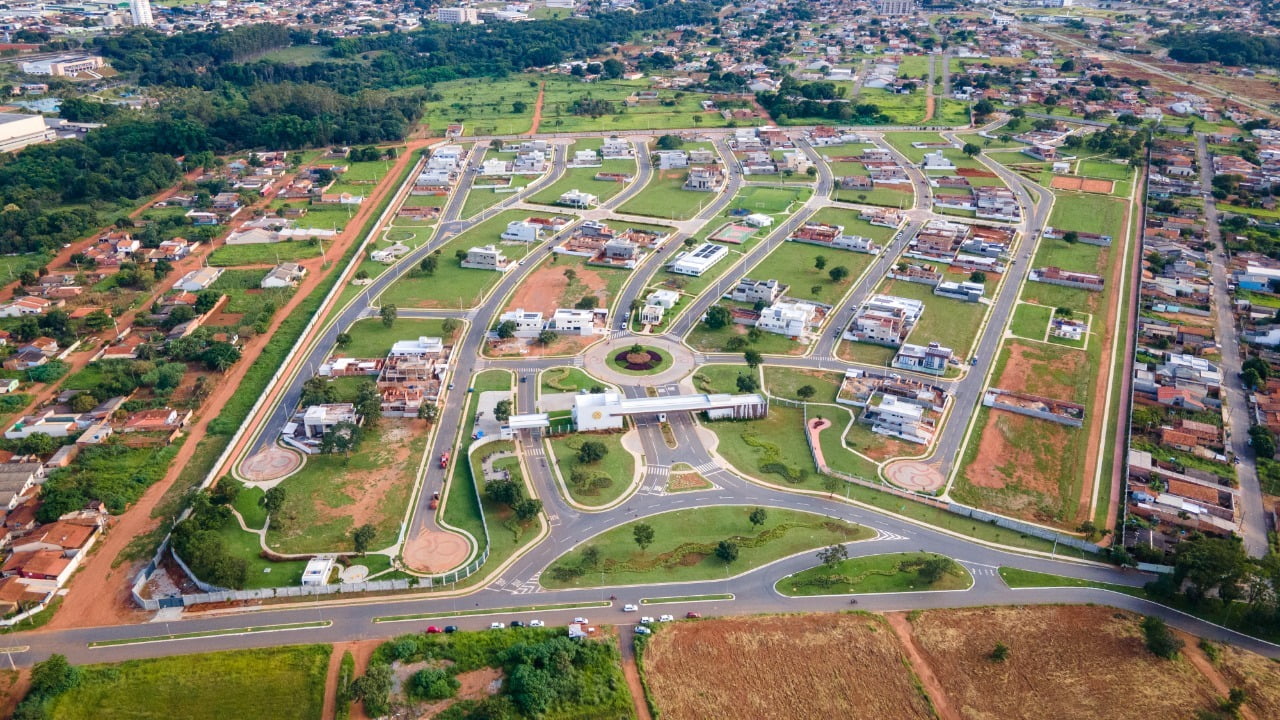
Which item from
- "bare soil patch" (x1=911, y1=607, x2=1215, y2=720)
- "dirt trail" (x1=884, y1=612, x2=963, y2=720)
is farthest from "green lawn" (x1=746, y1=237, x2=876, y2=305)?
"dirt trail" (x1=884, y1=612, x2=963, y2=720)

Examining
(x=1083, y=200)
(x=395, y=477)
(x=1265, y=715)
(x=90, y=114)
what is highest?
(x=90, y=114)

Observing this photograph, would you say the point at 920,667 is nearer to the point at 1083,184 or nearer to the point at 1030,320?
the point at 1030,320

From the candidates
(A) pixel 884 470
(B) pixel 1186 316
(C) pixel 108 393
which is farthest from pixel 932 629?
(C) pixel 108 393

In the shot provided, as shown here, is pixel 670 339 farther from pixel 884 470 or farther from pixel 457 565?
pixel 457 565

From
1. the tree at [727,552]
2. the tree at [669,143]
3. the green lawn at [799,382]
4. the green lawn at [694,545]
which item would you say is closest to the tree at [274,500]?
the green lawn at [694,545]

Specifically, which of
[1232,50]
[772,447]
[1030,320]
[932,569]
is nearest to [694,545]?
[772,447]

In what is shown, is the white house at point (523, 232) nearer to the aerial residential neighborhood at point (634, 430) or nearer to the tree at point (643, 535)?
the aerial residential neighborhood at point (634, 430)

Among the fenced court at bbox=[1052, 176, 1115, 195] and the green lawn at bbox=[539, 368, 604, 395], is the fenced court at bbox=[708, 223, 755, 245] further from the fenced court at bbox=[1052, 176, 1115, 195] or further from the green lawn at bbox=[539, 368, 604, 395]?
the fenced court at bbox=[1052, 176, 1115, 195]
